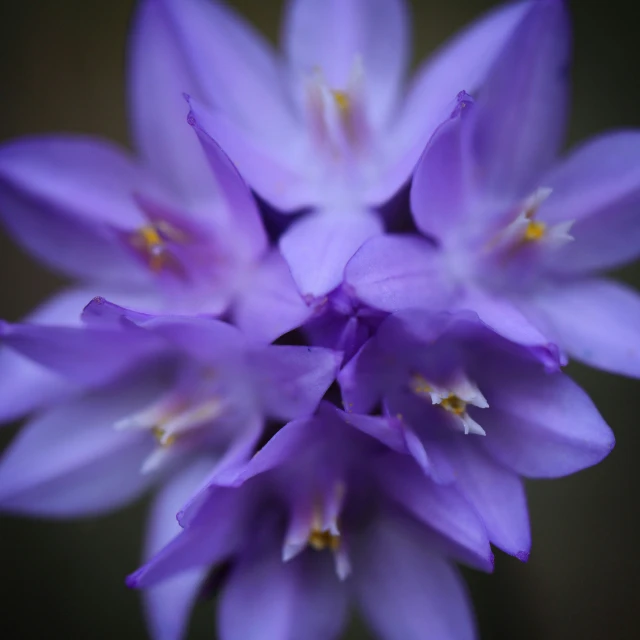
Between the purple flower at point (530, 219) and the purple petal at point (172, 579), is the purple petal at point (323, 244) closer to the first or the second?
the purple flower at point (530, 219)

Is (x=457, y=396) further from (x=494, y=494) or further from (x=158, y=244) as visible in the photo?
(x=158, y=244)

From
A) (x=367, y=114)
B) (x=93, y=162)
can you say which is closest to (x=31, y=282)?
(x=93, y=162)

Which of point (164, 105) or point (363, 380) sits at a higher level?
point (164, 105)

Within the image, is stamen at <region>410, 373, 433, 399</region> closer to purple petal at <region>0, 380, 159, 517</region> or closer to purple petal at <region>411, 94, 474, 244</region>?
purple petal at <region>411, 94, 474, 244</region>

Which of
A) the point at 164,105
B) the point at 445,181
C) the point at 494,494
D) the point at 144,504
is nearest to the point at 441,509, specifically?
the point at 494,494

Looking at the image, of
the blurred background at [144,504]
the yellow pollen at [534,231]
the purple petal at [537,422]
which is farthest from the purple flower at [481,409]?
the blurred background at [144,504]

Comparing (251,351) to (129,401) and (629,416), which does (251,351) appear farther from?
(629,416)

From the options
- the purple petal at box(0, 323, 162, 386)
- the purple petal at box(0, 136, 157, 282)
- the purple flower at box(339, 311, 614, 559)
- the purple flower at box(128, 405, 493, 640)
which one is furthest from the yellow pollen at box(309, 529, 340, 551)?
the purple petal at box(0, 136, 157, 282)
